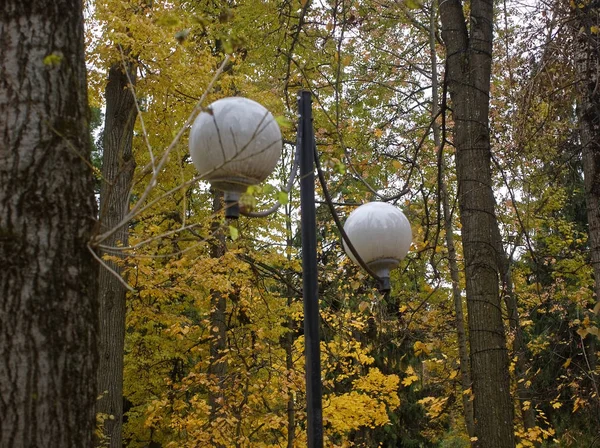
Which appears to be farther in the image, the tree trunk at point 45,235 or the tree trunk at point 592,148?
the tree trunk at point 592,148

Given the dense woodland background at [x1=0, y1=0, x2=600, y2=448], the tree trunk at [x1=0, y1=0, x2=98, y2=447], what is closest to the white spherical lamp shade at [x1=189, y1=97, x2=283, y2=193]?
the dense woodland background at [x1=0, y1=0, x2=600, y2=448]

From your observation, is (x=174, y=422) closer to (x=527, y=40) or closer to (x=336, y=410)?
(x=336, y=410)

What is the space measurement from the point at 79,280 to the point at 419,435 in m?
16.9

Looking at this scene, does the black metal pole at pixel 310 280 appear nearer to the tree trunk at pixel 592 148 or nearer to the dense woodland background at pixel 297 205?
the dense woodland background at pixel 297 205

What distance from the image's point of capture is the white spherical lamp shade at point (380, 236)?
3.24 metres

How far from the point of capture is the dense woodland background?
7.31 feet

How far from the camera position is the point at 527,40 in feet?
21.7

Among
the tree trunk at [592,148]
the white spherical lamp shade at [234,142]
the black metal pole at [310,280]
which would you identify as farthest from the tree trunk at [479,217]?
the white spherical lamp shade at [234,142]

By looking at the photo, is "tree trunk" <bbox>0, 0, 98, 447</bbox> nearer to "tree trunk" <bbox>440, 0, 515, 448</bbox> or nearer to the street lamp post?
the street lamp post

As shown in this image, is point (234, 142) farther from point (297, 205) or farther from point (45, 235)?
point (297, 205)

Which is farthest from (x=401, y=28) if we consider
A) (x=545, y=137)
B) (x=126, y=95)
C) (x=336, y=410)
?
(x=336, y=410)

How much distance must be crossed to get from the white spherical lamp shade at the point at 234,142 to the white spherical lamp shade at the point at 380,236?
0.73 m

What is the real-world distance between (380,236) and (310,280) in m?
0.51

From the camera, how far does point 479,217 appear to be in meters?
4.72
